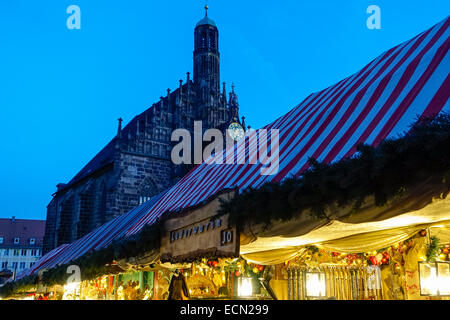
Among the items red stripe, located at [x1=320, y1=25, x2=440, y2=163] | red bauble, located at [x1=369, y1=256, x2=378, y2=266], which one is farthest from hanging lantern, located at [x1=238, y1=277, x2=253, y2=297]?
red stripe, located at [x1=320, y1=25, x2=440, y2=163]

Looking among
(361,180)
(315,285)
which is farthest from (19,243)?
(361,180)

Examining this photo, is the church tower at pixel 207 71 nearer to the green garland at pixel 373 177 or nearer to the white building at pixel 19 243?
the green garland at pixel 373 177

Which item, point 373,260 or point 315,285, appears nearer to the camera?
point 315,285

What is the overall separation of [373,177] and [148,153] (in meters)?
24.5

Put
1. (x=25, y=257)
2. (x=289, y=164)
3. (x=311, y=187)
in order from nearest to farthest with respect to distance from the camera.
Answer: (x=311, y=187)
(x=289, y=164)
(x=25, y=257)

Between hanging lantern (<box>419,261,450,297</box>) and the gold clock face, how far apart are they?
22.9 metres

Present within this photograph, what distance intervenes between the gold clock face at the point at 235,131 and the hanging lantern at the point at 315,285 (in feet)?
68.2

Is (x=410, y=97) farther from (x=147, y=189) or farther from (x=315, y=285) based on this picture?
(x=147, y=189)

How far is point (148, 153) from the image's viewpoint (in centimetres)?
2642

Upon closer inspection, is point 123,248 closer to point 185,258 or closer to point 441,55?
point 185,258
